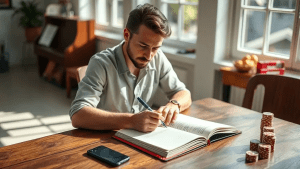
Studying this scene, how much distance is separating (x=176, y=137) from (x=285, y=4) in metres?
2.10

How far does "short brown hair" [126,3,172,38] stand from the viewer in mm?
1588

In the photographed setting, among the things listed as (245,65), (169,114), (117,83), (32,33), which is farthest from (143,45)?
(32,33)

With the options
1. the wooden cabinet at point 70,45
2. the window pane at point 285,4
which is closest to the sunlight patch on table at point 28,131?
the wooden cabinet at point 70,45

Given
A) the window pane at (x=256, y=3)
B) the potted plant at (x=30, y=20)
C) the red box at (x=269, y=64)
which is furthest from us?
the potted plant at (x=30, y=20)

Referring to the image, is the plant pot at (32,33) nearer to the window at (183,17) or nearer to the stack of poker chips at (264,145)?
the window at (183,17)

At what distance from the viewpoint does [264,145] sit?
124 centimetres

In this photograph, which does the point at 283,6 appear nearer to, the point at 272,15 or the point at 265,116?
the point at 272,15

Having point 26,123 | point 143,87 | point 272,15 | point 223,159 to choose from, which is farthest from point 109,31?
point 223,159

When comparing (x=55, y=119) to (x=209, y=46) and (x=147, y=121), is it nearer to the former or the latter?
(x=209, y=46)

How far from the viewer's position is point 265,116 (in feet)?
4.47

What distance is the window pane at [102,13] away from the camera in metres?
5.16

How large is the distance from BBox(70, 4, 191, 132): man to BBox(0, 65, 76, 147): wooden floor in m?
1.71

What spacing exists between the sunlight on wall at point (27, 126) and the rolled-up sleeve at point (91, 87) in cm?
174

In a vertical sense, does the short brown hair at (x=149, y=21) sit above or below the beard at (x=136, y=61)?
above
